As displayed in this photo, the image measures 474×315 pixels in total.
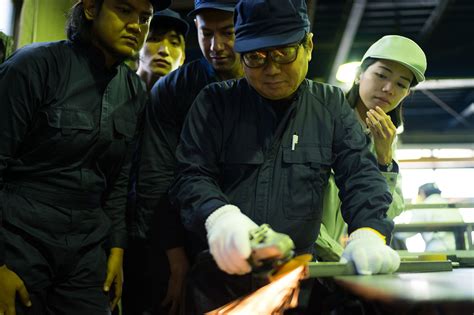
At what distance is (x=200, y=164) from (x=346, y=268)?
578mm

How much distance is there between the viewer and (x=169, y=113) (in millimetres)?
2273

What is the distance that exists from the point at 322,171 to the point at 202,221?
48cm

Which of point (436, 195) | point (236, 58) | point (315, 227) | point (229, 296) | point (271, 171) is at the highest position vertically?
point (236, 58)

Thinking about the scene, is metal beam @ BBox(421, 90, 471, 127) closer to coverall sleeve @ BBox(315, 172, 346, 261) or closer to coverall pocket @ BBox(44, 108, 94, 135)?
coverall sleeve @ BBox(315, 172, 346, 261)

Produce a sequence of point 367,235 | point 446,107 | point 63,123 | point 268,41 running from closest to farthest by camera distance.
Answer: point 367,235 < point 268,41 < point 63,123 < point 446,107

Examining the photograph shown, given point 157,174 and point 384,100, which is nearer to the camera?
point 157,174

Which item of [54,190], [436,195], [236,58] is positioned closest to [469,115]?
[436,195]

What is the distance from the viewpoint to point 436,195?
6559 mm

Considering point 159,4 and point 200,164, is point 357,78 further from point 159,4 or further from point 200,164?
point 200,164

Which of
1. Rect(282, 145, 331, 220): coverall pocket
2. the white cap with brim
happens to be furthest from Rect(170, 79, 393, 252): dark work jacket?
the white cap with brim

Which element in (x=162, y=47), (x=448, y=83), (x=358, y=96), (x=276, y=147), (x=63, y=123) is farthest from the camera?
(x=448, y=83)

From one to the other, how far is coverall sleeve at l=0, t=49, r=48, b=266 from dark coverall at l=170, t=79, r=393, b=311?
0.54 m

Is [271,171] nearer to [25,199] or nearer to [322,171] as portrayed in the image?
[322,171]

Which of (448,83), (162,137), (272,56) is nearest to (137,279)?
(162,137)
